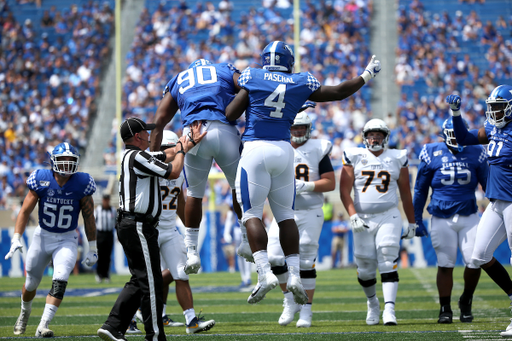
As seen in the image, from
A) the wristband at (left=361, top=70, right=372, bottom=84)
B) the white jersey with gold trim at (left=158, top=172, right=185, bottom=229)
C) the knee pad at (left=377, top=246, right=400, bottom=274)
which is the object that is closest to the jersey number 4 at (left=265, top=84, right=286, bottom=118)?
the wristband at (left=361, top=70, right=372, bottom=84)

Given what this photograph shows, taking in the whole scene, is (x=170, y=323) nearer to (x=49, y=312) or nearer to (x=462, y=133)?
(x=49, y=312)

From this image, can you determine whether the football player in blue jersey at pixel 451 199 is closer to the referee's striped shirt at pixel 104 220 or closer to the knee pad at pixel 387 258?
the knee pad at pixel 387 258

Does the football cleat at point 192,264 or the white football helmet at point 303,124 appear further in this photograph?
the white football helmet at point 303,124

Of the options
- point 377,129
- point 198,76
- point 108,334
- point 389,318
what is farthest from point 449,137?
point 108,334

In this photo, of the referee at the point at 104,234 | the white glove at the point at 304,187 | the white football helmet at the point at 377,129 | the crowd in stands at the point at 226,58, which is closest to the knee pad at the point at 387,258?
the white glove at the point at 304,187

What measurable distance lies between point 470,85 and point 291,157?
16949 millimetres

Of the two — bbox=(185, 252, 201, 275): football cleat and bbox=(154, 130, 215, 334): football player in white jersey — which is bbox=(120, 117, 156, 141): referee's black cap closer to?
bbox=(185, 252, 201, 275): football cleat

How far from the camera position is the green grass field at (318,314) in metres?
5.84

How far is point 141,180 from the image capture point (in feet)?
16.4

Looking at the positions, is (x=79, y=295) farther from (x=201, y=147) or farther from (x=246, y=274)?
(x=201, y=147)

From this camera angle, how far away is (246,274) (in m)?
12.0


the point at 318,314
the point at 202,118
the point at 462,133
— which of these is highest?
the point at 202,118

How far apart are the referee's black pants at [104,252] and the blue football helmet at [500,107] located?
9.32m

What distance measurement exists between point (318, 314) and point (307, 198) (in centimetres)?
170
